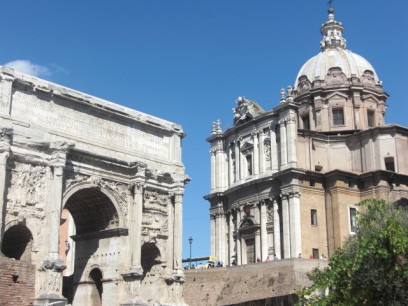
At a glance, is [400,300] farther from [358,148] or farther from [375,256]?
[358,148]

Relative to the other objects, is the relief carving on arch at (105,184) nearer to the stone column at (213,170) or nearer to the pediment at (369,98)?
the stone column at (213,170)

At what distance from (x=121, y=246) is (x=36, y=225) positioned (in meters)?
5.33

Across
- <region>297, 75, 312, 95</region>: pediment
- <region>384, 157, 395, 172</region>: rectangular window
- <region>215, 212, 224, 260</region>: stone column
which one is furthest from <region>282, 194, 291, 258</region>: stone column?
<region>297, 75, 312, 95</region>: pediment

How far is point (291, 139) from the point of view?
48594 millimetres

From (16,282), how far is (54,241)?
3145 mm

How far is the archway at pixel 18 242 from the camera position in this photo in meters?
31.3

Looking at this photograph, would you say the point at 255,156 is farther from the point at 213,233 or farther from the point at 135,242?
the point at 135,242

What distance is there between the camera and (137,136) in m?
37.8

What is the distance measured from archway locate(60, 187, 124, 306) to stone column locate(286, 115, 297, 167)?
16.7 meters

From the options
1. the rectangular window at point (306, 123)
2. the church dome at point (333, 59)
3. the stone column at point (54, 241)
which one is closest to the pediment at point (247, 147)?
the rectangular window at point (306, 123)

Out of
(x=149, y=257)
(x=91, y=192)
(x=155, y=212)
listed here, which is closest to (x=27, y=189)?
(x=91, y=192)

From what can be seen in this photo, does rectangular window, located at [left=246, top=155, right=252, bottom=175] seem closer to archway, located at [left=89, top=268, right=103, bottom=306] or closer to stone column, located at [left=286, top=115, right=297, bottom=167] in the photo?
stone column, located at [left=286, top=115, right=297, bottom=167]

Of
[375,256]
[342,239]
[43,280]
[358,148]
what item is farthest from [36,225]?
[358,148]

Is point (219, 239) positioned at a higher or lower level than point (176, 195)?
lower
